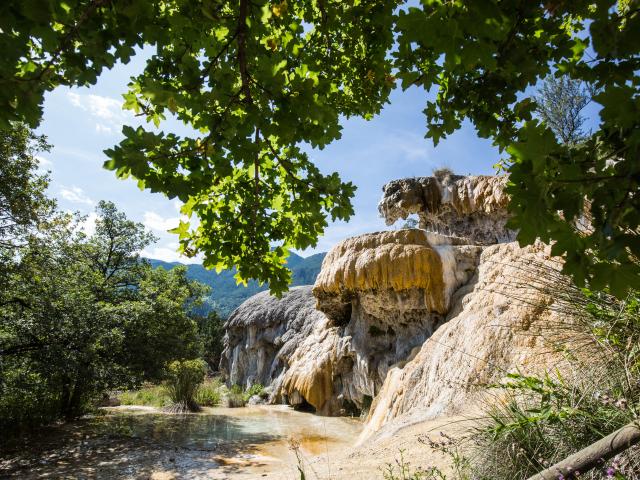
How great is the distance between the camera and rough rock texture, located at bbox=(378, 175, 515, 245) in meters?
11.6

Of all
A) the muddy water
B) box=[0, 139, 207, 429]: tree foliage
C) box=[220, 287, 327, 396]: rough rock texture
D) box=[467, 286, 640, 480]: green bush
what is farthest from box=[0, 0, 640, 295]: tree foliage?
box=[220, 287, 327, 396]: rough rock texture

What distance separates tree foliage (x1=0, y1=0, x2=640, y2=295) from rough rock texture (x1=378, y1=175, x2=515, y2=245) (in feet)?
28.6

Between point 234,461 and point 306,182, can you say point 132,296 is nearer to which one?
point 234,461

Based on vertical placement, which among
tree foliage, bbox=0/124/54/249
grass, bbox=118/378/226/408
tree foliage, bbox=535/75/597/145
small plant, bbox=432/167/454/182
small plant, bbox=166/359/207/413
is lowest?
A: grass, bbox=118/378/226/408

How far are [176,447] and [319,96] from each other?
277 inches

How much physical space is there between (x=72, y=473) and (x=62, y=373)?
2.46 metres

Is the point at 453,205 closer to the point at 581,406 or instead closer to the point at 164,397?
the point at 581,406

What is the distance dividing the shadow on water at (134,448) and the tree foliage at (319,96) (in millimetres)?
4410

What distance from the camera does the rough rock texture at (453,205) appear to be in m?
11.6

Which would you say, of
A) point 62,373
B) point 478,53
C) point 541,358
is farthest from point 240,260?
point 62,373

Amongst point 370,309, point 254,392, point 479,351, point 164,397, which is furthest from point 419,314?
point 164,397

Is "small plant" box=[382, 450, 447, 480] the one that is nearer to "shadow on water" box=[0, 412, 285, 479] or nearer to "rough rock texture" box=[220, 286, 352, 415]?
"shadow on water" box=[0, 412, 285, 479]

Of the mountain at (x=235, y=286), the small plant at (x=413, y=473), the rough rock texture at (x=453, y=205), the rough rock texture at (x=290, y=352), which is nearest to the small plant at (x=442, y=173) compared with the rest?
the rough rock texture at (x=453, y=205)

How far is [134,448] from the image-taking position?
6.84 metres
